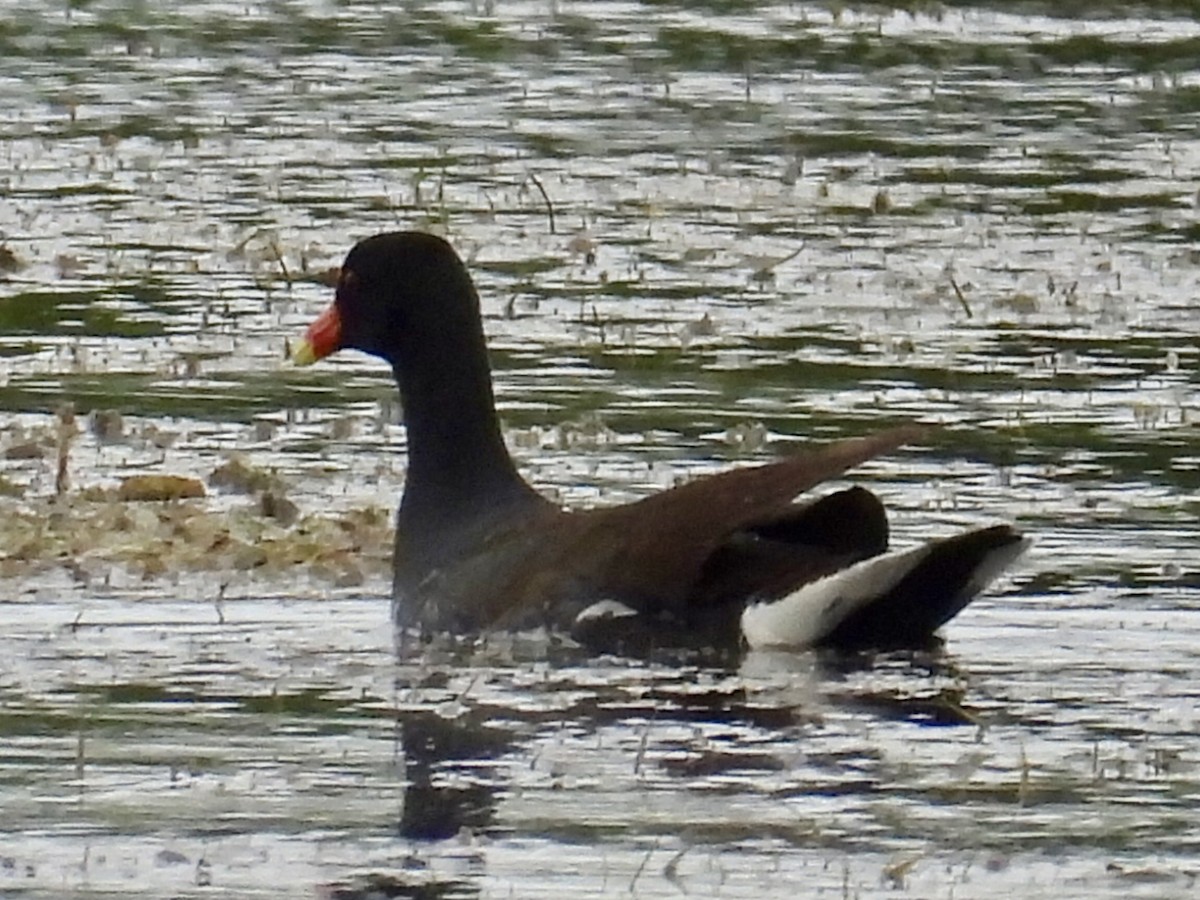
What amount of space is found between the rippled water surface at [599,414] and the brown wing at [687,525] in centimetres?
19

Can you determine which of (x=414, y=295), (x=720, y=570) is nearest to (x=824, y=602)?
(x=720, y=570)

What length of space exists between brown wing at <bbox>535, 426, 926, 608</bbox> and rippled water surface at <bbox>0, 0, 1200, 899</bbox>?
193 millimetres

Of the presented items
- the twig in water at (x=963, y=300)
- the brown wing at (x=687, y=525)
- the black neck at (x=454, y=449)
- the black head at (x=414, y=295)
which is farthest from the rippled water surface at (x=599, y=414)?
the black head at (x=414, y=295)

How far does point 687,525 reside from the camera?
9.51 meters

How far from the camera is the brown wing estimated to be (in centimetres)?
943

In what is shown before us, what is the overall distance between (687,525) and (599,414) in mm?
3463

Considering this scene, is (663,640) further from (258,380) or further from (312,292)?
(312,292)

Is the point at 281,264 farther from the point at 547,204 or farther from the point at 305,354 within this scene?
the point at 305,354

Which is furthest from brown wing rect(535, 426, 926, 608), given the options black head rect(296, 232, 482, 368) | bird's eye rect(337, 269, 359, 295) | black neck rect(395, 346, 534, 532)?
bird's eye rect(337, 269, 359, 295)

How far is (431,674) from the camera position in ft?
31.2

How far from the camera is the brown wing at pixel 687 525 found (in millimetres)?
9430

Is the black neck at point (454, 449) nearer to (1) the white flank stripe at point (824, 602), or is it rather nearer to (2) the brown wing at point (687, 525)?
(2) the brown wing at point (687, 525)

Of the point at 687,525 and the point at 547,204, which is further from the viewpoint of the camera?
the point at 547,204

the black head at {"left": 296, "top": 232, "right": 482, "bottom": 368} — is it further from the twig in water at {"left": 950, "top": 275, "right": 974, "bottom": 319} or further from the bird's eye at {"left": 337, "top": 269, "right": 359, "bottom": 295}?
the twig in water at {"left": 950, "top": 275, "right": 974, "bottom": 319}
